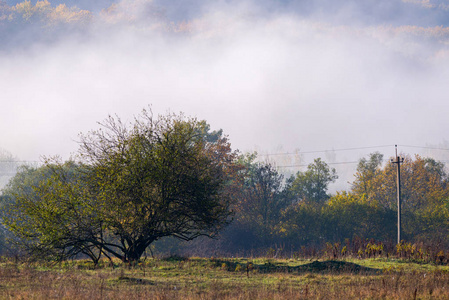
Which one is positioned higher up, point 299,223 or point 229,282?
point 299,223

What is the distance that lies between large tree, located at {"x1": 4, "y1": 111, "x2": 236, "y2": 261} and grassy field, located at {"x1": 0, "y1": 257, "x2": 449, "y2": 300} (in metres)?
1.95

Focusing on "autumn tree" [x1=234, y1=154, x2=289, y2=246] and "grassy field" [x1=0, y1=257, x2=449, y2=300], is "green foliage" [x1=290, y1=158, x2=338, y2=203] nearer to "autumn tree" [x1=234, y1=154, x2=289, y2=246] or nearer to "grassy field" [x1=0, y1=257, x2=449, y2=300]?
"autumn tree" [x1=234, y1=154, x2=289, y2=246]

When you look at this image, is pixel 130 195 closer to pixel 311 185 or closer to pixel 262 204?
pixel 262 204

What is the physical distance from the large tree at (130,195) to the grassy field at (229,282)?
195 centimetres

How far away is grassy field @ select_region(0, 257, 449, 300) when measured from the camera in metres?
14.0

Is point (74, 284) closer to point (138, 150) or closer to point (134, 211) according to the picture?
point (134, 211)

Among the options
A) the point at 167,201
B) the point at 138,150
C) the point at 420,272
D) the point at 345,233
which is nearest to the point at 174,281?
the point at 167,201

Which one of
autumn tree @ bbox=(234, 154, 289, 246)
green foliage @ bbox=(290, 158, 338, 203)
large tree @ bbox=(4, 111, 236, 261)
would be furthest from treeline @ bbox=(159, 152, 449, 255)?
large tree @ bbox=(4, 111, 236, 261)

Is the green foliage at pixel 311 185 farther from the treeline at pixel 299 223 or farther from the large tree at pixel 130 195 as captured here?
the large tree at pixel 130 195

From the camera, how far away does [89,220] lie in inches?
944

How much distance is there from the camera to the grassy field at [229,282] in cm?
1404

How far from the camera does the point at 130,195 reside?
79.9ft

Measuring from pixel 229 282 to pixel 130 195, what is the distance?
29.5 feet

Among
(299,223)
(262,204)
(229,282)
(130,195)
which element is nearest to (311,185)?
(299,223)
